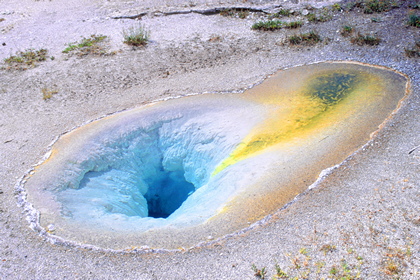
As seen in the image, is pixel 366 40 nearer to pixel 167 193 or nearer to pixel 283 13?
pixel 283 13

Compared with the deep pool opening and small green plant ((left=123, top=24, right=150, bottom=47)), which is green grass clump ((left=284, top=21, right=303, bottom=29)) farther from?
the deep pool opening

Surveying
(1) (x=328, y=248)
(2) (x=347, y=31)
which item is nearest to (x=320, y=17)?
(2) (x=347, y=31)

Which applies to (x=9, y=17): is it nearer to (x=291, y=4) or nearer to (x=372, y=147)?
(x=291, y=4)

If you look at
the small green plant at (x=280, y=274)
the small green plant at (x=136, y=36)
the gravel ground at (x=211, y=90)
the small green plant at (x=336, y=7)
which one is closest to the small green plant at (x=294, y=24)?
the gravel ground at (x=211, y=90)

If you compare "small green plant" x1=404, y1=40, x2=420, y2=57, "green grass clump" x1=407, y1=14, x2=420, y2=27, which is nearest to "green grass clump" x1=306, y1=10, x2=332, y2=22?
"green grass clump" x1=407, y1=14, x2=420, y2=27

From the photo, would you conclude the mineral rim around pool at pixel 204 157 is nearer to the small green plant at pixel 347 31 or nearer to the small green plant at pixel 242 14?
the small green plant at pixel 347 31

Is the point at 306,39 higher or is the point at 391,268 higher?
the point at 306,39
